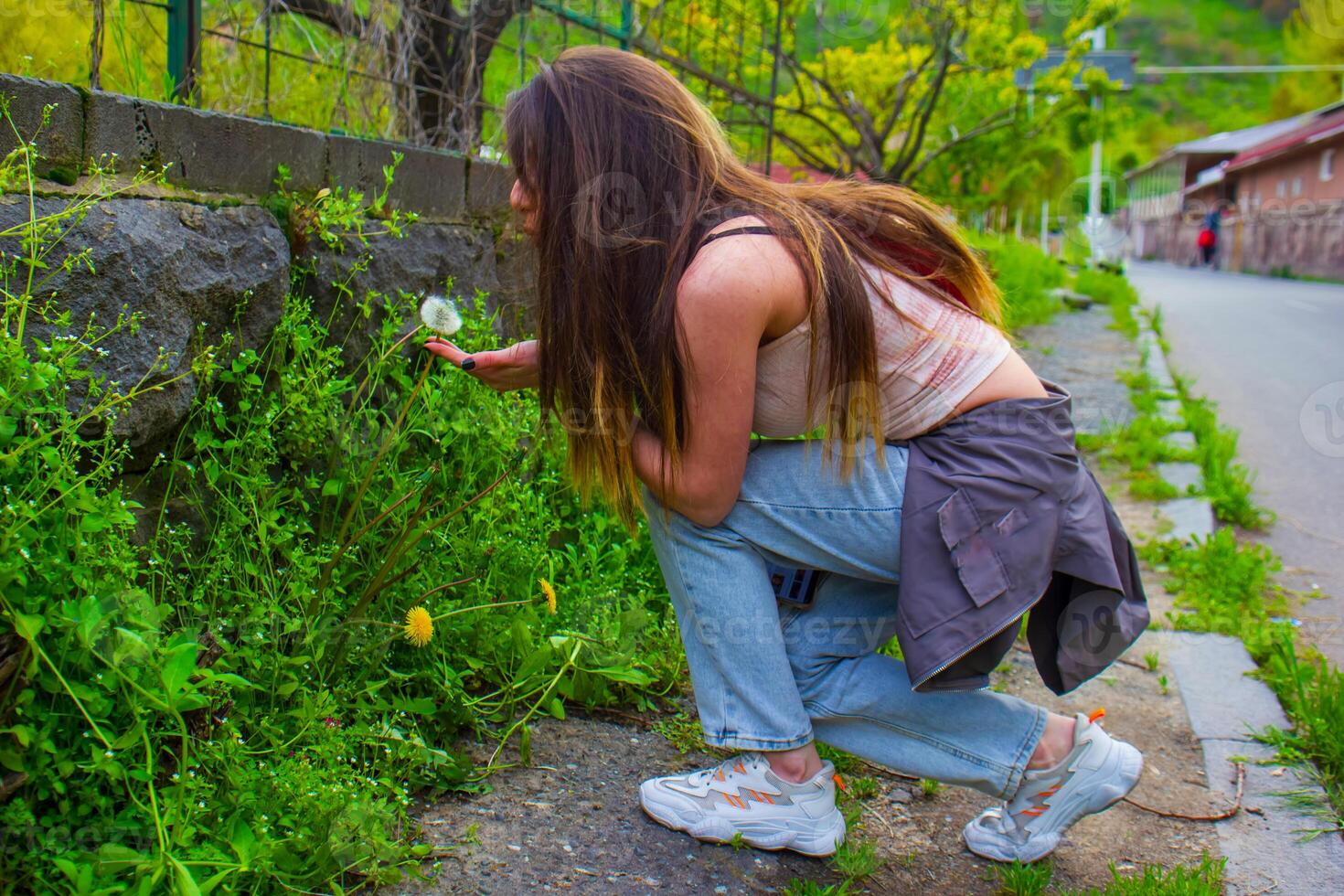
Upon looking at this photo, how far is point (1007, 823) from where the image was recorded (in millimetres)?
2025

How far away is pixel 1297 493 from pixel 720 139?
12.7 ft

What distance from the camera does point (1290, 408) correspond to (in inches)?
258

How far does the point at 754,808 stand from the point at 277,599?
91 centimetres

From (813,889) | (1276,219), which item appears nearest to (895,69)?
(813,889)

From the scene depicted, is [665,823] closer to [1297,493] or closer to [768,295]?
[768,295]

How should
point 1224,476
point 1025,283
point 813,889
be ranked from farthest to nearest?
point 1025,283 < point 1224,476 < point 813,889

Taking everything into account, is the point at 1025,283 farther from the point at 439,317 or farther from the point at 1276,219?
the point at 1276,219

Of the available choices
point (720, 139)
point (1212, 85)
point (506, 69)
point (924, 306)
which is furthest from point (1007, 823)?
point (1212, 85)

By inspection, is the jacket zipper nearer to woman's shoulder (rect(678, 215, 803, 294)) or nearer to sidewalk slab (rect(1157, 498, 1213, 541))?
woman's shoulder (rect(678, 215, 803, 294))

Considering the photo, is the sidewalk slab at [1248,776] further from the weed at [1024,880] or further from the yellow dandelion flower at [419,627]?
the yellow dandelion flower at [419,627]

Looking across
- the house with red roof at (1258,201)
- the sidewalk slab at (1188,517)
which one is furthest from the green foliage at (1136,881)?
the house with red roof at (1258,201)

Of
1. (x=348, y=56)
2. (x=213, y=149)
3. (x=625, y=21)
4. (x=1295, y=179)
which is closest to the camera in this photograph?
(x=213, y=149)

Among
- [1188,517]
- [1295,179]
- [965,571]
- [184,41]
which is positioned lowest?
[1188,517]

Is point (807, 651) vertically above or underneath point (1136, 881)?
above
